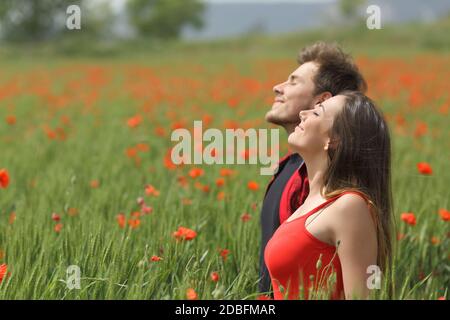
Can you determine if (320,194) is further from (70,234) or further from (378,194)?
(70,234)

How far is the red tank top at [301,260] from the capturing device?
184 centimetres

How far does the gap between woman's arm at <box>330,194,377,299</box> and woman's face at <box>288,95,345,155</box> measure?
0.24 metres

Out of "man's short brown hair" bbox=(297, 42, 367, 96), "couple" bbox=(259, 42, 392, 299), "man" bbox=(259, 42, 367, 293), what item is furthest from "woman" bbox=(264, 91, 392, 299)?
"man's short brown hair" bbox=(297, 42, 367, 96)

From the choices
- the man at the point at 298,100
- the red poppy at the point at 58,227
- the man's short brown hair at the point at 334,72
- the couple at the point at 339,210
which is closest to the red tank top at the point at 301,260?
the couple at the point at 339,210

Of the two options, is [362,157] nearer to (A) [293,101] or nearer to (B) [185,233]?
(A) [293,101]

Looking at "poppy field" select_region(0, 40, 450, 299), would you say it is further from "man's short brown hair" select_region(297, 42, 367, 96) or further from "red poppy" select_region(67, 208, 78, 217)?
"man's short brown hair" select_region(297, 42, 367, 96)

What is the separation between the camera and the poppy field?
6.68 ft

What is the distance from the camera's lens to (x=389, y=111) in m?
8.18

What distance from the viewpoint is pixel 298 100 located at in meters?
2.31

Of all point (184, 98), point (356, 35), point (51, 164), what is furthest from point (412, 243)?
point (356, 35)

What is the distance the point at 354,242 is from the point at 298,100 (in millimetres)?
721

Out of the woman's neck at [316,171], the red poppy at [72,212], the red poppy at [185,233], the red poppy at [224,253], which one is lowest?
the red poppy at [224,253]

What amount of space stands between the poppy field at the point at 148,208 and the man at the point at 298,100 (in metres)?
0.23

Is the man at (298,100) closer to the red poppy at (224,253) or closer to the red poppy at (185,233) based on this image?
the red poppy at (224,253)
